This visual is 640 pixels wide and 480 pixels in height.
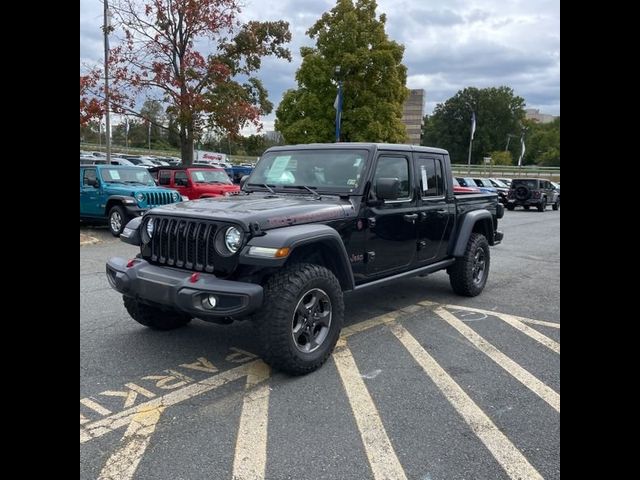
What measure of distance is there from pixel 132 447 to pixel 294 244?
1654 mm

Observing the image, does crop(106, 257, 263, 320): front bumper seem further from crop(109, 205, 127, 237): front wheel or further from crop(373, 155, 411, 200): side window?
crop(109, 205, 127, 237): front wheel

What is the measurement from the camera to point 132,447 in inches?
115

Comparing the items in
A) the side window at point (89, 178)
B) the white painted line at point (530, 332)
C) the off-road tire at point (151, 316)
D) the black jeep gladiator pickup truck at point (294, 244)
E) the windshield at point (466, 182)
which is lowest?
the white painted line at point (530, 332)

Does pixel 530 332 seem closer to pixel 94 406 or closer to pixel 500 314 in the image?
pixel 500 314

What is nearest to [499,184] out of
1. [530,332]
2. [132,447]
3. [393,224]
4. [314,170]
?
[530,332]

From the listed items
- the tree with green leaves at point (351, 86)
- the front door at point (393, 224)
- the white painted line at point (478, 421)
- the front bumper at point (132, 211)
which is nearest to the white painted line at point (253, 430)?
the white painted line at point (478, 421)

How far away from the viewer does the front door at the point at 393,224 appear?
480 cm

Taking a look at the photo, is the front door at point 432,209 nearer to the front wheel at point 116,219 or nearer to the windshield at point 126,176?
the front wheel at point 116,219

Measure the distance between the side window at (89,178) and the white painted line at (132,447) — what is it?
10.3 meters

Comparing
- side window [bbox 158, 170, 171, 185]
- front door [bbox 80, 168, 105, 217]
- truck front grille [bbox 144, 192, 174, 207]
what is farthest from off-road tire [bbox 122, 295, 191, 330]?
side window [bbox 158, 170, 171, 185]

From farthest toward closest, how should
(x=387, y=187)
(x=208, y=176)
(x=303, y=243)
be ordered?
(x=208, y=176) < (x=387, y=187) < (x=303, y=243)

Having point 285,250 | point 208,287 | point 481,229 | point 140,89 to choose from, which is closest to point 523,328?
point 481,229
